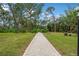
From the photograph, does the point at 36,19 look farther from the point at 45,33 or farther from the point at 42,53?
the point at 42,53

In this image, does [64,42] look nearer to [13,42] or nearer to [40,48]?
[40,48]

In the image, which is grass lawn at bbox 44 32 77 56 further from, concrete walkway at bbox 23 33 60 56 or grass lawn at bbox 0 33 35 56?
grass lawn at bbox 0 33 35 56

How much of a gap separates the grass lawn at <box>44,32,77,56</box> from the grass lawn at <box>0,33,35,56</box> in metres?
0.35

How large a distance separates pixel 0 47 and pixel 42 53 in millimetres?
717

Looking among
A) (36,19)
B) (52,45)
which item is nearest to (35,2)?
(36,19)

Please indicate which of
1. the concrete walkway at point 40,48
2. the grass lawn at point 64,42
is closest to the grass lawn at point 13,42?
the concrete walkway at point 40,48

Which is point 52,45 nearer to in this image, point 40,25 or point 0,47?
point 40,25

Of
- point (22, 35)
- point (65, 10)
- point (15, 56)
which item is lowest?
point (15, 56)

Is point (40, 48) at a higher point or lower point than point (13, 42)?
lower

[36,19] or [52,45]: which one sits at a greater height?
[36,19]

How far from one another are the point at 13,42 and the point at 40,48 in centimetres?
47

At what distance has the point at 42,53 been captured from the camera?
15.6 feet

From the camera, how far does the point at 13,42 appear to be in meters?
4.84

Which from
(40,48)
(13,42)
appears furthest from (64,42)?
(13,42)
